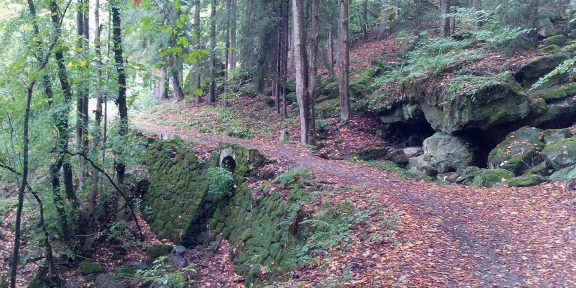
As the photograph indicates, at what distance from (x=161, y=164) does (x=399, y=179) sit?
28.0 feet

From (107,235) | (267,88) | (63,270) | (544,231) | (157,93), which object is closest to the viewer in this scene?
(544,231)

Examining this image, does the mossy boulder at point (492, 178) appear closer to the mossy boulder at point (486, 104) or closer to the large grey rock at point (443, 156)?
the large grey rock at point (443, 156)

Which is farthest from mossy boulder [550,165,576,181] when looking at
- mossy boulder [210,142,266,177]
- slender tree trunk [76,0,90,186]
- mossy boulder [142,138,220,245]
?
slender tree trunk [76,0,90,186]

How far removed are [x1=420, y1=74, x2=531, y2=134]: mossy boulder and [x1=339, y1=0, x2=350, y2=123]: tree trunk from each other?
482 cm

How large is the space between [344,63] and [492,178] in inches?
320

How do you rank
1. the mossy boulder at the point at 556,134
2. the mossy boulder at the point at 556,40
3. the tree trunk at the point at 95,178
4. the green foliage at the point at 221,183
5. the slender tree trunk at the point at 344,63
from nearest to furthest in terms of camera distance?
the mossy boulder at the point at 556,134
the tree trunk at the point at 95,178
the green foliage at the point at 221,183
the mossy boulder at the point at 556,40
the slender tree trunk at the point at 344,63

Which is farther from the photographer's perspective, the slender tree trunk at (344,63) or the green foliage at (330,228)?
the slender tree trunk at (344,63)

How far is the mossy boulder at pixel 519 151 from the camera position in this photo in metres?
12.3

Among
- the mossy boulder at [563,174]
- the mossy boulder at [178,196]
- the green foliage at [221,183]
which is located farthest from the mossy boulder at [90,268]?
the mossy boulder at [563,174]

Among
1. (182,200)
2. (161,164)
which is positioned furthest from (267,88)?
(182,200)

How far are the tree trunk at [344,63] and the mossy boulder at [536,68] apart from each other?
616cm

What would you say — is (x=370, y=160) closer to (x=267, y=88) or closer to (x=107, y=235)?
(x=107, y=235)

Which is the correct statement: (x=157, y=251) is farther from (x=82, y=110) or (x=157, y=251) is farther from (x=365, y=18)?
(x=365, y=18)

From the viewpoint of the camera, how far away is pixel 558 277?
614 centimetres
